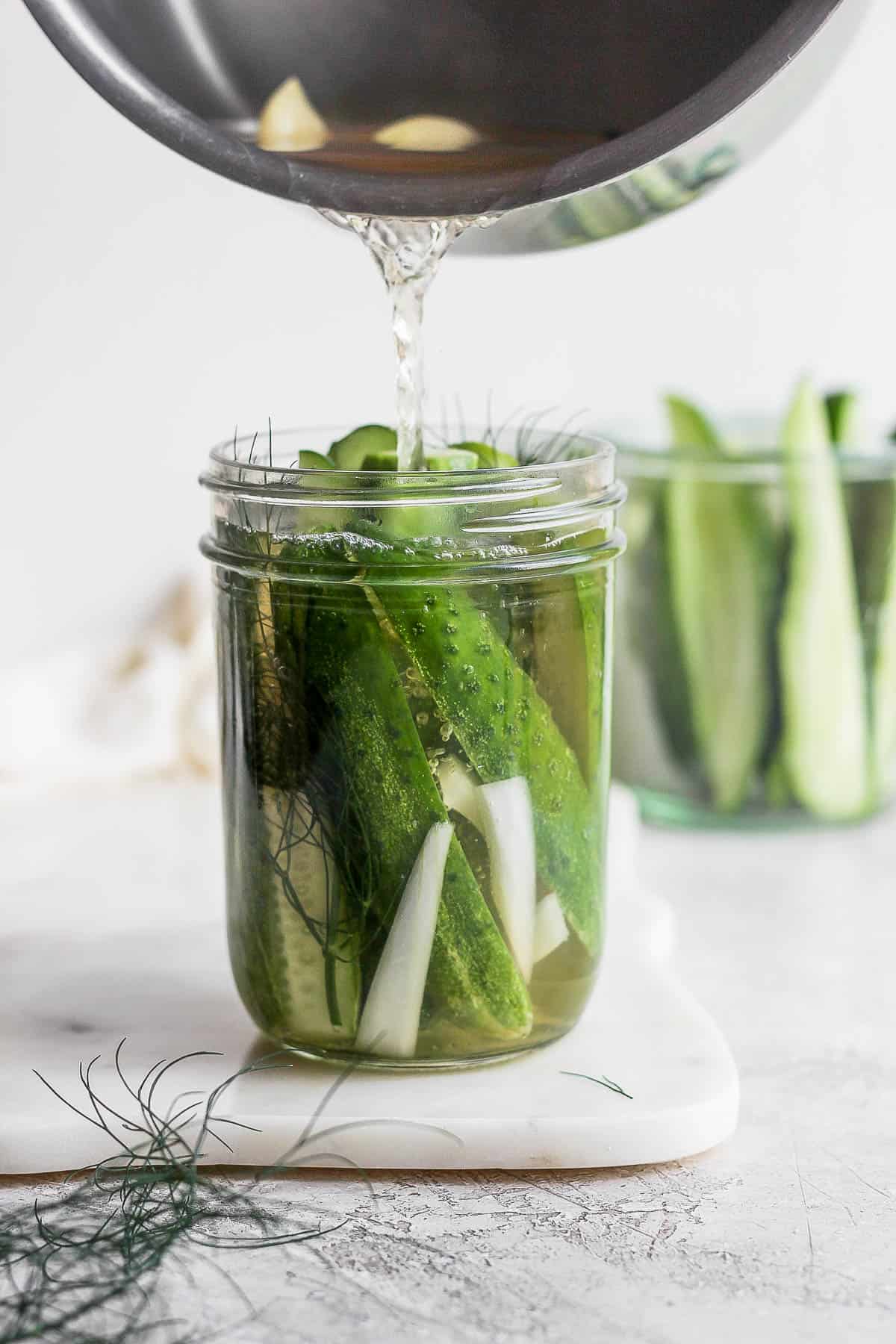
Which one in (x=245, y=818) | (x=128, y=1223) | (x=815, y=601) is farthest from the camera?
(x=815, y=601)

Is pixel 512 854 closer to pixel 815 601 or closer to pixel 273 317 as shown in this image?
pixel 815 601

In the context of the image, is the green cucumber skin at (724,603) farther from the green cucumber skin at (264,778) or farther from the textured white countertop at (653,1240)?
the green cucumber skin at (264,778)

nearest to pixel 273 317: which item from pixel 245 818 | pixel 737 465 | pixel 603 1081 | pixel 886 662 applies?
Answer: pixel 737 465

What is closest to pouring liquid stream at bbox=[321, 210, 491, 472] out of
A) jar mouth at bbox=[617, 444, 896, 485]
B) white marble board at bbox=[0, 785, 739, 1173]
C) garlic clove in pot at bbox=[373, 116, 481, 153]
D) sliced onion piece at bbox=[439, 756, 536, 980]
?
garlic clove in pot at bbox=[373, 116, 481, 153]

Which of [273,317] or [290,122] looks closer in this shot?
[290,122]

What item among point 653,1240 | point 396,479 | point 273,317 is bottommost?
point 653,1240

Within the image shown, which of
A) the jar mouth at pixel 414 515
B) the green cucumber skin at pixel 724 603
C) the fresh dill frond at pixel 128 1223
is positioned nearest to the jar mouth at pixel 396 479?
the jar mouth at pixel 414 515

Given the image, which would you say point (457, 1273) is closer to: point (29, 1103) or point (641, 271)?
point (29, 1103)
